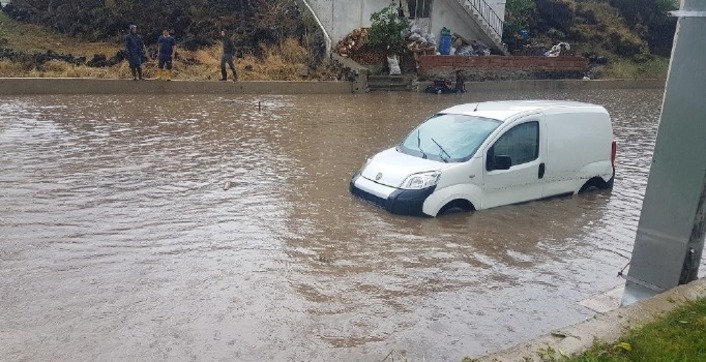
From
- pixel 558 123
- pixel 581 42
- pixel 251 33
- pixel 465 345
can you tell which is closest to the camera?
pixel 465 345

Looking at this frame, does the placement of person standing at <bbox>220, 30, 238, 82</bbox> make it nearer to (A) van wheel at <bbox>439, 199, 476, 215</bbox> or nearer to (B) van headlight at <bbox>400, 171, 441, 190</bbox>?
(B) van headlight at <bbox>400, 171, 441, 190</bbox>

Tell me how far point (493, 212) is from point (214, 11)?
72.4 feet

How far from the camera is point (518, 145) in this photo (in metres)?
8.61

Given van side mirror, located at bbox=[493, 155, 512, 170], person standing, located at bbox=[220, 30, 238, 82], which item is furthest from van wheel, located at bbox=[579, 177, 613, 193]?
person standing, located at bbox=[220, 30, 238, 82]

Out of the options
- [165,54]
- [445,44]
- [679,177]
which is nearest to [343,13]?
[445,44]

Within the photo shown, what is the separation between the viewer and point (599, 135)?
31.7ft

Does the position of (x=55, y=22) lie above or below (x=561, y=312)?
above

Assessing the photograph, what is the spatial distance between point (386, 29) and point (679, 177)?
2015cm

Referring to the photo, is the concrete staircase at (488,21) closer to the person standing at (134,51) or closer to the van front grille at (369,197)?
the person standing at (134,51)

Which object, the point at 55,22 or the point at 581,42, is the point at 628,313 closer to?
the point at 55,22

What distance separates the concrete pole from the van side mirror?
2.97 meters

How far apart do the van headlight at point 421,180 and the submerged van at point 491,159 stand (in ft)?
0.04

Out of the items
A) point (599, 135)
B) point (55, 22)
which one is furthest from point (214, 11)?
point (599, 135)

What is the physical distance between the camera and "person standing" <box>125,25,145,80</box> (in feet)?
62.1
